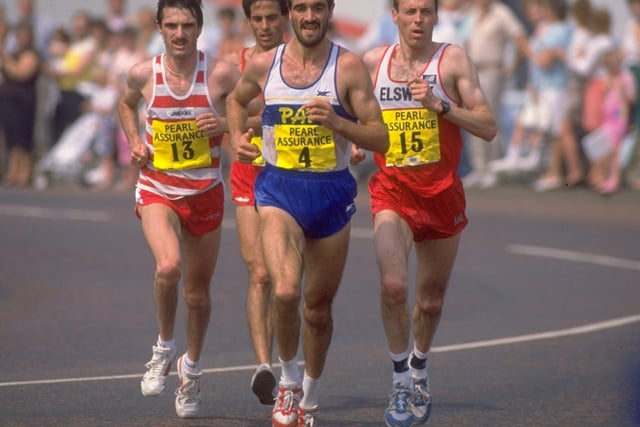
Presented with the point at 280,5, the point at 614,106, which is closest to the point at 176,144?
the point at 280,5

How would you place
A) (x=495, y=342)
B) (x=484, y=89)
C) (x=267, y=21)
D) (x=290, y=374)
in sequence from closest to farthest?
(x=290, y=374) < (x=267, y=21) < (x=495, y=342) < (x=484, y=89)

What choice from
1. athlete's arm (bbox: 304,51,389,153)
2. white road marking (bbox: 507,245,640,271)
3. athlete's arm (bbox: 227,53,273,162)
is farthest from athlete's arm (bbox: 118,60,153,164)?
white road marking (bbox: 507,245,640,271)

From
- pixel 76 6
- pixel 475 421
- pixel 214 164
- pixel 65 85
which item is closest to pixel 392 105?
pixel 214 164

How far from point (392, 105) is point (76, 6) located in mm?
25563

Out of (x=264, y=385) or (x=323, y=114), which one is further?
(x=264, y=385)

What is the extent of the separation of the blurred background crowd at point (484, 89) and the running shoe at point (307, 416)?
37.0 ft

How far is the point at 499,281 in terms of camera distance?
1538 centimetres

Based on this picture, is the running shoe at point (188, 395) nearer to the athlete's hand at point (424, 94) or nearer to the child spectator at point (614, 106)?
the athlete's hand at point (424, 94)

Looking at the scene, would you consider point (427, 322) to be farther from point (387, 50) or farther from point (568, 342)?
point (568, 342)

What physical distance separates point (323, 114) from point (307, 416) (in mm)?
1527

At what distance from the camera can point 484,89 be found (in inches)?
862

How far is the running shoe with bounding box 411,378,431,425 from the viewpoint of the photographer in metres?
8.71

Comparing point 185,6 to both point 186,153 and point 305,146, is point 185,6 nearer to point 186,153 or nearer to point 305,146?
point 186,153

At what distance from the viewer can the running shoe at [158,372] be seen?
29.3 feet
